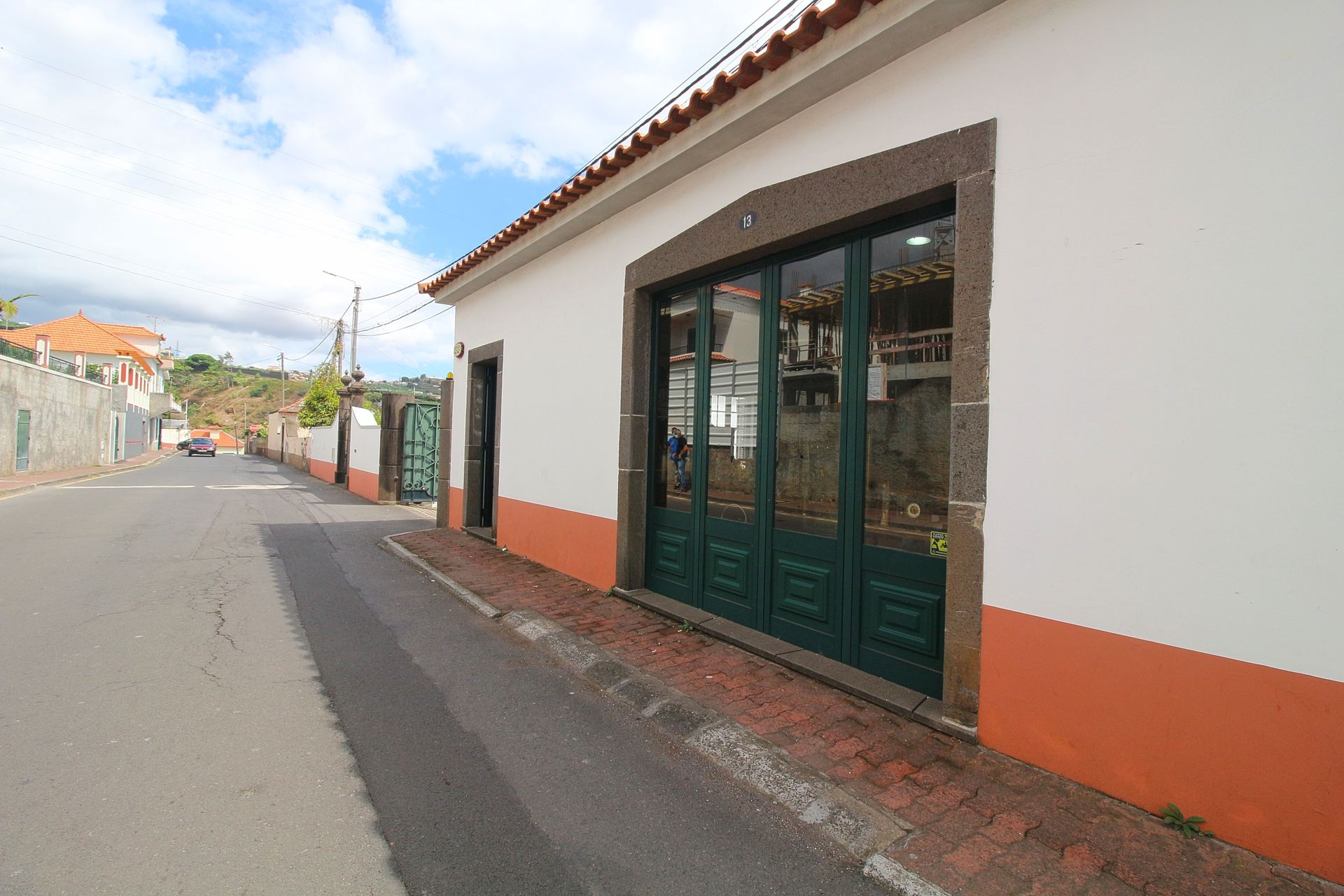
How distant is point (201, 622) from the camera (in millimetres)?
5094

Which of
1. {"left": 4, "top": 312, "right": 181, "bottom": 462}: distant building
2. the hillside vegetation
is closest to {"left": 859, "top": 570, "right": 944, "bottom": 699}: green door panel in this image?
{"left": 4, "top": 312, "right": 181, "bottom": 462}: distant building

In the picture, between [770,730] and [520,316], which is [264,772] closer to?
[770,730]

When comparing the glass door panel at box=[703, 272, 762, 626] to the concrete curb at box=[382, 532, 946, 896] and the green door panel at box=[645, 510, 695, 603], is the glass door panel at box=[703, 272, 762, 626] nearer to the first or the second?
the green door panel at box=[645, 510, 695, 603]

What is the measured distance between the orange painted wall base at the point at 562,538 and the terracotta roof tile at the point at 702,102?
321 centimetres

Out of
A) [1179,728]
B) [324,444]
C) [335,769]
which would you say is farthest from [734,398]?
[324,444]

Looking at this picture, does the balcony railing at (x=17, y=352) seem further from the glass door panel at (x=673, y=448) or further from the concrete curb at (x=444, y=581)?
the glass door panel at (x=673, y=448)

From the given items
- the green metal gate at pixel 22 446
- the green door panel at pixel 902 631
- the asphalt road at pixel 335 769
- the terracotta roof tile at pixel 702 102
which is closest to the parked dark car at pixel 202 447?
the green metal gate at pixel 22 446

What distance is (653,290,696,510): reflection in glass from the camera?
5.38 metres

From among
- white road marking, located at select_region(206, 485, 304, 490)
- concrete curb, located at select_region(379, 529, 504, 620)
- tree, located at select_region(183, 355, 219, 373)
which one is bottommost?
white road marking, located at select_region(206, 485, 304, 490)

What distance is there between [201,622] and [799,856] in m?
5.08

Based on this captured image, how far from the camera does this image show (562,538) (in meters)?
6.89

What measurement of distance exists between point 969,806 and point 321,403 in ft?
113

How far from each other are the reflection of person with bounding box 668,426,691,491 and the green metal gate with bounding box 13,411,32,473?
946 inches

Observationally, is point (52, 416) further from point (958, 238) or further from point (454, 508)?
point (958, 238)
